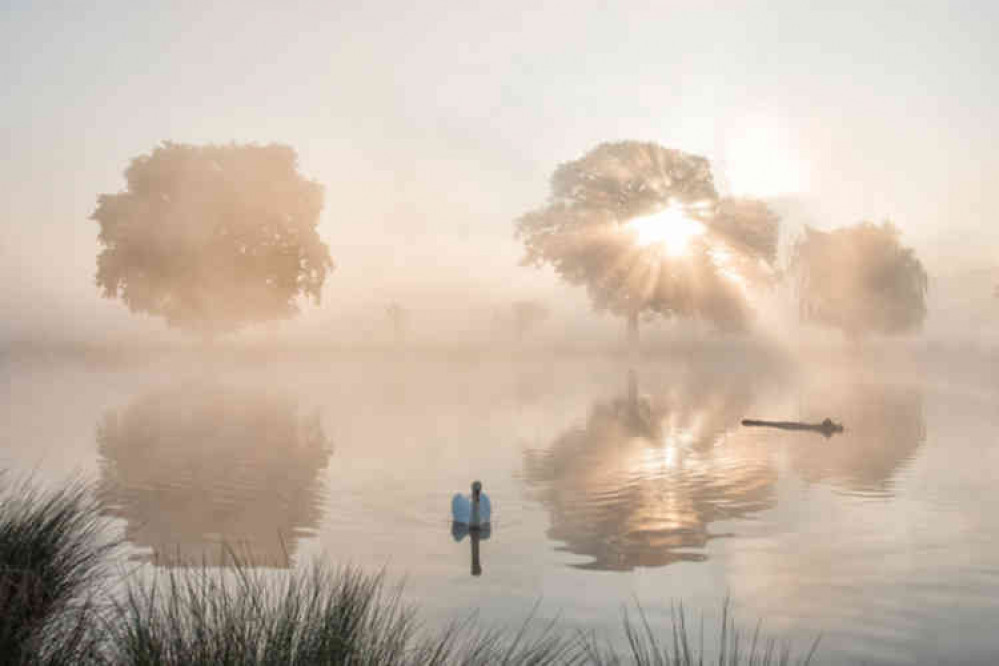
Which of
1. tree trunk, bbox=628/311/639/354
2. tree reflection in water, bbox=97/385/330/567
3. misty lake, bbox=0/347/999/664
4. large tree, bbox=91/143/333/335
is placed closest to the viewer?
misty lake, bbox=0/347/999/664

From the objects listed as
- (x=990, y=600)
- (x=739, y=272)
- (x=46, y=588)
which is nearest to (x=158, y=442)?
(x=46, y=588)

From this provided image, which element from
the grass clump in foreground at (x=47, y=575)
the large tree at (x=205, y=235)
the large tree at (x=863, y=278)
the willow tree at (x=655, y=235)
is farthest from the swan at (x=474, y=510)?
the large tree at (x=863, y=278)

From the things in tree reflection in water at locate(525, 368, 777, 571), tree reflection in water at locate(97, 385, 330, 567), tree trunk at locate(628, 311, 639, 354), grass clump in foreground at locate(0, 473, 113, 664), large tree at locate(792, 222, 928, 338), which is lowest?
tree reflection in water at locate(97, 385, 330, 567)

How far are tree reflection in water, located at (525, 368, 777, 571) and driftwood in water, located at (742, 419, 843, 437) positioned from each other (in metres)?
0.79

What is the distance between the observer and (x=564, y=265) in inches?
2751

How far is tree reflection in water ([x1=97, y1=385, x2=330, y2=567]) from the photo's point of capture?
540 inches

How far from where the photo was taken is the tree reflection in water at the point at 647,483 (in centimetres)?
1388

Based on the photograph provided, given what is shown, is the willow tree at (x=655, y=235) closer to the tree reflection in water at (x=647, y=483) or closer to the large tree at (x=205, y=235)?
the large tree at (x=205, y=235)

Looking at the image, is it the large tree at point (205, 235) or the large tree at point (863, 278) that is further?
the large tree at point (863, 278)

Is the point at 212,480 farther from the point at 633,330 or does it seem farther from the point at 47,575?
the point at 633,330

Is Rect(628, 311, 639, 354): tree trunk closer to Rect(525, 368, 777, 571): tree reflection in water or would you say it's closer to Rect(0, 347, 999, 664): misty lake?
Rect(0, 347, 999, 664): misty lake

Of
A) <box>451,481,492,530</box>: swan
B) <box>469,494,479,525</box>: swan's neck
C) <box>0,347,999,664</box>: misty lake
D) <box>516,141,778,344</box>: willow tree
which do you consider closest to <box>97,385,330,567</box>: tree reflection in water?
<box>0,347,999,664</box>: misty lake

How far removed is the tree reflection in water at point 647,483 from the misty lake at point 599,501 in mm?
85

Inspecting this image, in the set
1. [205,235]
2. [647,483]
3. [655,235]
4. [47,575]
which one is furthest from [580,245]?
[47,575]
